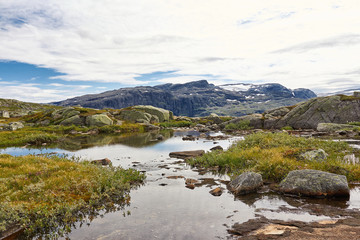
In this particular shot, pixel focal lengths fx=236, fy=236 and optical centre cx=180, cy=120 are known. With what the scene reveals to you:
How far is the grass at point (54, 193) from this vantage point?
996cm

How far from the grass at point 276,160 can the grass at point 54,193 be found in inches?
280

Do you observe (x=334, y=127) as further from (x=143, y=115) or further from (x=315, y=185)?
(x=143, y=115)

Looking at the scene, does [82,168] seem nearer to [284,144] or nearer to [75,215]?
[75,215]

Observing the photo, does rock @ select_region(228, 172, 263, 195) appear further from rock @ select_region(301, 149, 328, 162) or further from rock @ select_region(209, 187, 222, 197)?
rock @ select_region(301, 149, 328, 162)

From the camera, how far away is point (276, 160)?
651 inches

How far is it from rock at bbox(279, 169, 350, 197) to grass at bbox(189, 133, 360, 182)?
1.94 meters

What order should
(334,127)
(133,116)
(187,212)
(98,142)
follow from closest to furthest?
1. (187,212)
2. (98,142)
3. (334,127)
4. (133,116)

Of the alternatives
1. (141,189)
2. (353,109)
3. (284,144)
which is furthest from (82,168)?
(353,109)

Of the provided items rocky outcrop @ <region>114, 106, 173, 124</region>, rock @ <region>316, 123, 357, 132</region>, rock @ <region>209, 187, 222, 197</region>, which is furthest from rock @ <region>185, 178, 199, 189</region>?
rocky outcrop @ <region>114, 106, 173, 124</region>

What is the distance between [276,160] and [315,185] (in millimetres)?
3959

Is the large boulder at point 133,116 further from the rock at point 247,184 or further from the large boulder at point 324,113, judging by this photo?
the rock at point 247,184

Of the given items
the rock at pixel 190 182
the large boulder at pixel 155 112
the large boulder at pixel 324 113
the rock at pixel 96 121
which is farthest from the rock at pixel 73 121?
the rock at pixel 190 182

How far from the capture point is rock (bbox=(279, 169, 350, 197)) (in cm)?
1230

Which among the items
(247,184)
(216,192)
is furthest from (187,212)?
(247,184)
